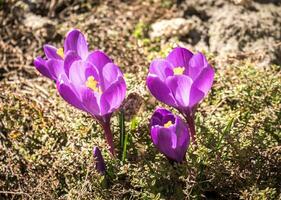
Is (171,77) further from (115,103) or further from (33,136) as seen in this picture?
(33,136)

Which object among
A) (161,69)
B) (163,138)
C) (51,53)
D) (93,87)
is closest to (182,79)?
(161,69)

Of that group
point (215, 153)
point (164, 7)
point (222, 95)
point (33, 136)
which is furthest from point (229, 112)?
point (164, 7)

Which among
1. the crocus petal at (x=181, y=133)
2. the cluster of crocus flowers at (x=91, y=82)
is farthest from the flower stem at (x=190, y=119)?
the cluster of crocus flowers at (x=91, y=82)

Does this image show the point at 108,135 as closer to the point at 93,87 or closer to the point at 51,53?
the point at 93,87

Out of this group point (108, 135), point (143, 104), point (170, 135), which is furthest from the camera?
point (143, 104)

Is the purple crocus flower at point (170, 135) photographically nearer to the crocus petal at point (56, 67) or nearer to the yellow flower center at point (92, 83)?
the yellow flower center at point (92, 83)

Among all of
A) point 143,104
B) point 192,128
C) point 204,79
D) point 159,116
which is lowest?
point 143,104

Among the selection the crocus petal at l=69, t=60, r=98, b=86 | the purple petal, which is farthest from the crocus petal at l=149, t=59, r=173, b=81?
the crocus petal at l=69, t=60, r=98, b=86

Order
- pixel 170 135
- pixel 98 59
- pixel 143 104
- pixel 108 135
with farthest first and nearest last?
1. pixel 143 104
2. pixel 108 135
3. pixel 98 59
4. pixel 170 135
